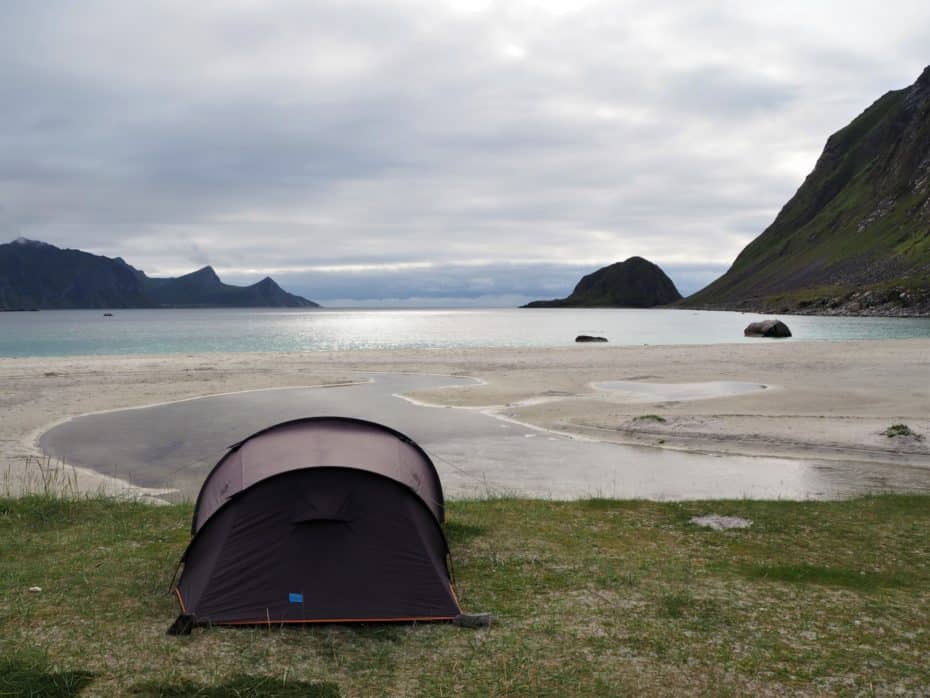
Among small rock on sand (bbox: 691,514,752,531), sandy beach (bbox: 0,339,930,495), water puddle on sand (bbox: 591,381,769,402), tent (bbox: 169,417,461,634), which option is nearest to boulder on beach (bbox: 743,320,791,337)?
sandy beach (bbox: 0,339,930,495)

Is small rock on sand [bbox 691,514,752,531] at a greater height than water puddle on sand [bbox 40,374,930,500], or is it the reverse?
small rock on sand [bbox 691,514,752,531]

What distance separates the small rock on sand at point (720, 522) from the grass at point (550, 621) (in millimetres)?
273

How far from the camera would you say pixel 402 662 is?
809 cm

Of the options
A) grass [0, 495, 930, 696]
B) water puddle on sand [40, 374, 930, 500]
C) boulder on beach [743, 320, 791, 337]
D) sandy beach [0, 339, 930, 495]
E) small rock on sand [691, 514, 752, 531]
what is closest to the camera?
grass [0, 495, 930, 696]

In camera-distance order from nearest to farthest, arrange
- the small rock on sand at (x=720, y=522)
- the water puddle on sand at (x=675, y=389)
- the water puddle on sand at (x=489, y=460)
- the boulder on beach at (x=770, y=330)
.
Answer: the small rock on sand at (x=720, y=522)
the water puddle on sand at (x=489, y=460)
the water puddle on sand at (x=675, y=389)
the boulder on beach at (x=770, y=330)

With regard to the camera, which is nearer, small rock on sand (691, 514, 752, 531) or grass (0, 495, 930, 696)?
grass (0, 495, 930, 696)

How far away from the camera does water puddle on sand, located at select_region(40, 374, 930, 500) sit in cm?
1775

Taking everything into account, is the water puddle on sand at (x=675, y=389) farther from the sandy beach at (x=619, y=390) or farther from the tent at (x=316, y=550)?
the tent at (x=316, y=550)

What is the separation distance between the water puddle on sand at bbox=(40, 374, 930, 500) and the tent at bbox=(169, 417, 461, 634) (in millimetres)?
7534

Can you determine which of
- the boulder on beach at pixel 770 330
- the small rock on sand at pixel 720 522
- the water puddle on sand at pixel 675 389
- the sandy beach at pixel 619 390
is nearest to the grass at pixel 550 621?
the small rock on sand at pixel 720 522

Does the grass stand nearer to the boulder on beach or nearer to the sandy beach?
the sandy beach

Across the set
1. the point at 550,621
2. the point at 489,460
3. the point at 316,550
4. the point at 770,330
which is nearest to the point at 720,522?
the point at 550,621

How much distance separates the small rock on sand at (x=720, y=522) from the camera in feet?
44.6

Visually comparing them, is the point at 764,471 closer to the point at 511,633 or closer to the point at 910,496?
the point at 910,496
